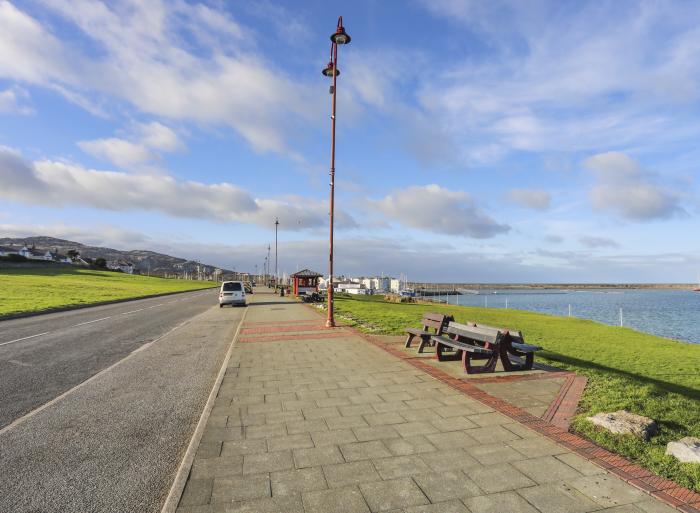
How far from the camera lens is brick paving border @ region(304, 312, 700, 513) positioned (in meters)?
3.42

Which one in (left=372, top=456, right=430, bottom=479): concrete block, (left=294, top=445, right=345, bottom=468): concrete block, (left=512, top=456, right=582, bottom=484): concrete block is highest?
(left=512, top=456, right=582, bottom=484): concrete block

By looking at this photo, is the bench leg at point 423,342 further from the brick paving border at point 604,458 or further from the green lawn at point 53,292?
the green lawn at point 53,292

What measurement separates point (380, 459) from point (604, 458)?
226 cm

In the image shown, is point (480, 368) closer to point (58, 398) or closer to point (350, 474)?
point (350, 474)

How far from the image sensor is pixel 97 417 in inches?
227

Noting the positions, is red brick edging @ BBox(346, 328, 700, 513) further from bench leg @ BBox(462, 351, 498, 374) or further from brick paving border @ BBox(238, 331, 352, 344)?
brick paving border @ BBox(238, 331, 352, 344)

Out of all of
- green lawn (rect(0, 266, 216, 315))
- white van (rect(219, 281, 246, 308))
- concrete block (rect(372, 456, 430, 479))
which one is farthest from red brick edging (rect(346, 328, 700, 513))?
green lawn (rect(0, 266, 216, 315))

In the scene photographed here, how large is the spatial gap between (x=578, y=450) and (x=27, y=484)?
548 cm

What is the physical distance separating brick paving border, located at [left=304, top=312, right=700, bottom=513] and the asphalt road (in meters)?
4.12

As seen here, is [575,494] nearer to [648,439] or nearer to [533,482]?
[533,482]

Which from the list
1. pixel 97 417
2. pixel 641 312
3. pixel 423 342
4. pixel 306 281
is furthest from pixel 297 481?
pixel 641 312

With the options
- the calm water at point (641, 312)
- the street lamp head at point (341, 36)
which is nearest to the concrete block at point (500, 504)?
the street lamp head at point (341, 36)

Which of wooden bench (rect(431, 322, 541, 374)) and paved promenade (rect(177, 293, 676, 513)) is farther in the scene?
wooden bench (rect(431, 322, 541, 374))

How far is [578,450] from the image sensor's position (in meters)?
4.34
